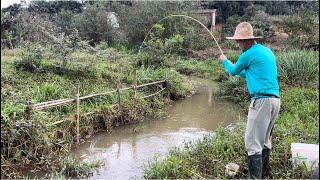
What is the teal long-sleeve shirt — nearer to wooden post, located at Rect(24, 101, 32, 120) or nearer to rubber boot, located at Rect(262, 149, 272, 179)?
rubber boot, located at Rect(262, 149, 272, 179)

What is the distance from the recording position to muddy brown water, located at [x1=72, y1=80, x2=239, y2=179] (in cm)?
605

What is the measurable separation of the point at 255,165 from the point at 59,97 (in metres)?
4.85

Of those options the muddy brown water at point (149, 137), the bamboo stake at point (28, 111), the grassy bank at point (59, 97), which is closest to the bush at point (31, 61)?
the grassy bank at point (59, 97)

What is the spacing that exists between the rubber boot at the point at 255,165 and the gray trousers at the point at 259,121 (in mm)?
45

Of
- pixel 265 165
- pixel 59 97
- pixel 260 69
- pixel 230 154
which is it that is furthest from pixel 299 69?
pixel 260 69

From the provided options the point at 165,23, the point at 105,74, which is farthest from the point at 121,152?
the point at 165,23

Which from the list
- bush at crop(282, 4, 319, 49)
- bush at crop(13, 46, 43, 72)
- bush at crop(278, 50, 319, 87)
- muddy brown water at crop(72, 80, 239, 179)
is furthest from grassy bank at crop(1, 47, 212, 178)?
bush at crop(282, 4, 319, 49)

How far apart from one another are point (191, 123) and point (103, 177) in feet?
Answer: 13.2

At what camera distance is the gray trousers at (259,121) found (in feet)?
13.3

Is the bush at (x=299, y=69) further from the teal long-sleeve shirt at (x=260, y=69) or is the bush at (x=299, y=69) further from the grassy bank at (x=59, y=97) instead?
the teal long-sleeve shirt at (x=260, y=69)

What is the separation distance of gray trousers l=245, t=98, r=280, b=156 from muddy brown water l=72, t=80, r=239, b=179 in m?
1.81

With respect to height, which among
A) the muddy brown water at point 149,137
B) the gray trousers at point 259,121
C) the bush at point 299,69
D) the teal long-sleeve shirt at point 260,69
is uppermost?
the teal long-sleeve shirt at point 260,69

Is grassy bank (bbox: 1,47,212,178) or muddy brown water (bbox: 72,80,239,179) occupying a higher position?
grassy bank (bbox: 1,47,212,178)

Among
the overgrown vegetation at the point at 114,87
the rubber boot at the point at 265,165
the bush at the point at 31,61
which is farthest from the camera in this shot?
the bush at the point at 31,61
